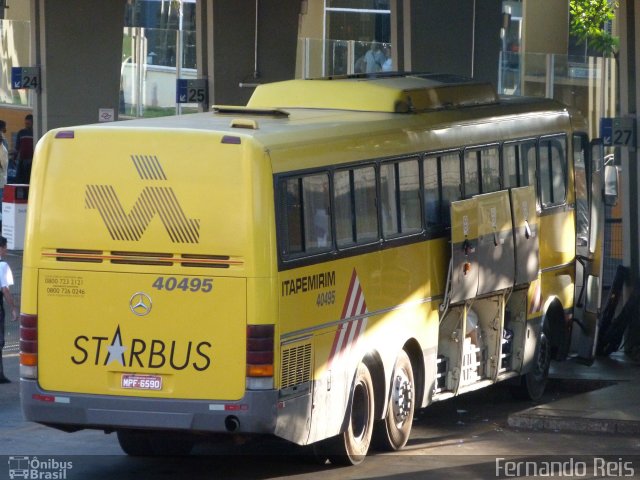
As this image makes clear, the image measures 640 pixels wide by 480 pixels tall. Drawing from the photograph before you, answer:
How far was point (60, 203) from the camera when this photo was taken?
10.9 metres

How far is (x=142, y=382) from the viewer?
1070 cm

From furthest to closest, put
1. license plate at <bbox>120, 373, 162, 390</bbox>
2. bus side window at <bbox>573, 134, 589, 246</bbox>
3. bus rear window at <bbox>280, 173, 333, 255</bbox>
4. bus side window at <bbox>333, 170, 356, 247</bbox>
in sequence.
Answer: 1. bus side window at <bbox>573, 134, 589, 246</bbox>
2. bus side window at <bbox>333, 170, 356, 247</bbox>
3. bus rear window at <bbox>280, 173, 333, 255</bbox>
4. license plate at <bbox>120, 373, 162, 390</bbox>

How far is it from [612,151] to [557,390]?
12.1 metres

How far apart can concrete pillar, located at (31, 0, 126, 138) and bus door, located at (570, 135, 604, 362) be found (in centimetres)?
1283

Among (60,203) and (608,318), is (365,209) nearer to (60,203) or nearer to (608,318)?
(60,203)

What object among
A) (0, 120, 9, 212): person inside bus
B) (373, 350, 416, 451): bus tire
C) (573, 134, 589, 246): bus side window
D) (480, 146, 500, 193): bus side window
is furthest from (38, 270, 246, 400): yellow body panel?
(0, 120, 9, 212): person inside bus

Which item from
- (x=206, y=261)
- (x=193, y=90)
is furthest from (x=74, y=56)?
(x=206, y=261)

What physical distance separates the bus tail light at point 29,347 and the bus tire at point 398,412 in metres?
3.27

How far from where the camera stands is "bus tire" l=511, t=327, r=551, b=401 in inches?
622

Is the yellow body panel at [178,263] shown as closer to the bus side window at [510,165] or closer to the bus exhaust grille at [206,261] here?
the bus exhaust grille at [206,261]

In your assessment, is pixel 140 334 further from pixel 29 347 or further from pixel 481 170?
pixel 481 170

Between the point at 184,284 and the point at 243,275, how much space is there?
0.49 m

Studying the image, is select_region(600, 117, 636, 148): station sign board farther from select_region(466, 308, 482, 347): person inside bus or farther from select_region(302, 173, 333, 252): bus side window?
select_region(302, 173, 333, 252): bus side window

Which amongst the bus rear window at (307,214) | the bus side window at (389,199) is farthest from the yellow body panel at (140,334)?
the bus side window at (389,199)
